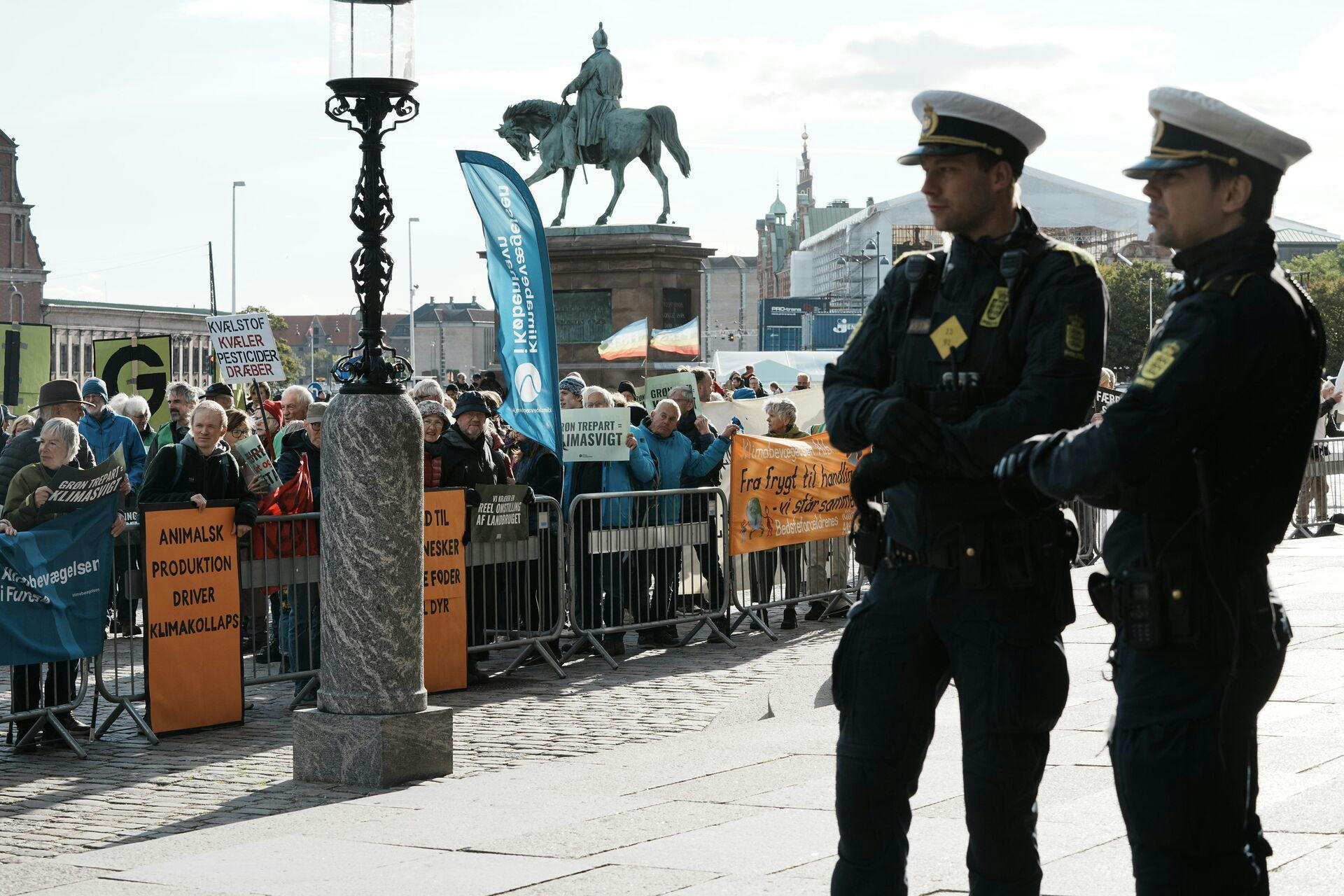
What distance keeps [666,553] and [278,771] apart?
14.7ft

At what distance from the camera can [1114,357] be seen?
338 ft

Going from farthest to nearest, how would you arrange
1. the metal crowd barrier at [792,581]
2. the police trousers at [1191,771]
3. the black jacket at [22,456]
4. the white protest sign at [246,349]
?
the white protest sign at [246,349], the metal crowd barrier at [792,581], the black jacket at [22,456], the police trousers at [1191,771]

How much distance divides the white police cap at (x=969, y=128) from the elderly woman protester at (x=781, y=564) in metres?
8.96

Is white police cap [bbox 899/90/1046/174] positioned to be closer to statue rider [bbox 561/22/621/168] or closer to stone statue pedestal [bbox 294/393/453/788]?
stone statue pedestal [bbox 294/393/453/788]

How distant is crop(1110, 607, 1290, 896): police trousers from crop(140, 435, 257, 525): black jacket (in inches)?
277

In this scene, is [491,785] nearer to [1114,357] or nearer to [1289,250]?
[1114,357]

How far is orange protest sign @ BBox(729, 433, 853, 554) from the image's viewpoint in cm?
1235

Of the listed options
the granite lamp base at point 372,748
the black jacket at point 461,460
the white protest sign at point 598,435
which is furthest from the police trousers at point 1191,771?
the white protest sign at point 598,435

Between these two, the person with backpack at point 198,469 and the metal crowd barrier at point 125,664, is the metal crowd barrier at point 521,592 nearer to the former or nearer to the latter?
the person with backpack at point 198,469

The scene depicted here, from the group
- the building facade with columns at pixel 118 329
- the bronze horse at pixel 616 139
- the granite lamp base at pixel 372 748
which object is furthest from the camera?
the building facade with columns at pixel 118 329

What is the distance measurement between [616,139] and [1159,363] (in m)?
25.5

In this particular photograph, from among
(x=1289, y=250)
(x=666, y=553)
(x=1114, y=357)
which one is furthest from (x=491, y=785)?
(x=1289, y=250)

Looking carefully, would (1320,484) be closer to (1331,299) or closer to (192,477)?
A: (192,477)

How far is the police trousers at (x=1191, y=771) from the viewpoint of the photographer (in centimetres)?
320
